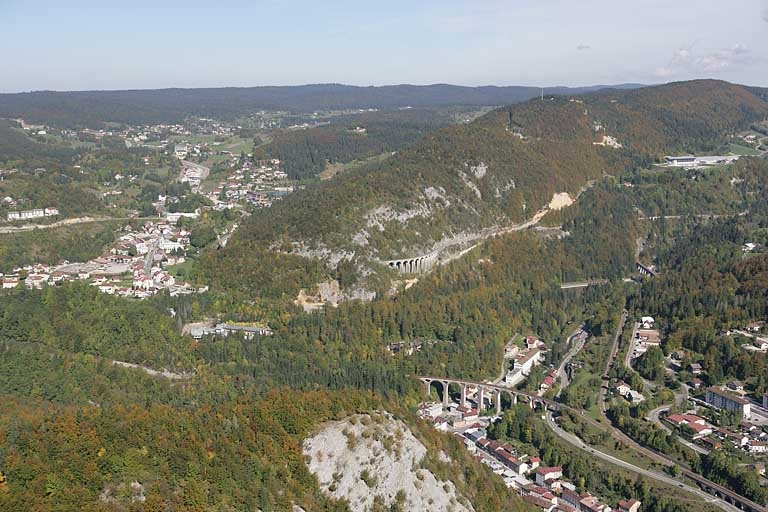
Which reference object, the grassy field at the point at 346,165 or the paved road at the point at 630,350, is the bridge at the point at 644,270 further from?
the grassy field at the point at 346,165

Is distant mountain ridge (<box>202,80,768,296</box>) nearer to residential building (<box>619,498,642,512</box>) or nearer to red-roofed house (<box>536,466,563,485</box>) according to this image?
red-roofed house (<box>536,466,563,485</box>)

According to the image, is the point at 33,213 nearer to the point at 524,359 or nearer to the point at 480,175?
the point at 480,175

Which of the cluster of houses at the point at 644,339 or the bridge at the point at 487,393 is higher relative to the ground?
the cluster of houses at the point at 644,339

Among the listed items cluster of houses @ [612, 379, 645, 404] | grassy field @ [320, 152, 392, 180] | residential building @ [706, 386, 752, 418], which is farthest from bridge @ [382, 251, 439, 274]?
grassy field @ [320, 152, 392, 180]

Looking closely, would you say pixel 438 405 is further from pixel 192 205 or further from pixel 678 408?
pixel 192 205

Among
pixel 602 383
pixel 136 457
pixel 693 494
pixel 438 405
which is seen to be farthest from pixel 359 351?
pixel 136 457

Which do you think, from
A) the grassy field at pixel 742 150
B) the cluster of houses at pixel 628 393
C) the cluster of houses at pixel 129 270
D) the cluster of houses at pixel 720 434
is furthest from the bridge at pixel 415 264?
the grassy field at pixel 742 150

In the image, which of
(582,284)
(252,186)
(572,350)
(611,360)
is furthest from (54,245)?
(611,360)

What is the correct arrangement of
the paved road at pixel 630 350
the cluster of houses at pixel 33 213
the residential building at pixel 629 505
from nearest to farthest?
the residential building at pixel 629 505, the paved road at pixel 630 350, the cluster of houses at pixel 33 213

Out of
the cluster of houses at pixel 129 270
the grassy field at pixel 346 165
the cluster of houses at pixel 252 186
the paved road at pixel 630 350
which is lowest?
the paved road at pixel 630 350
